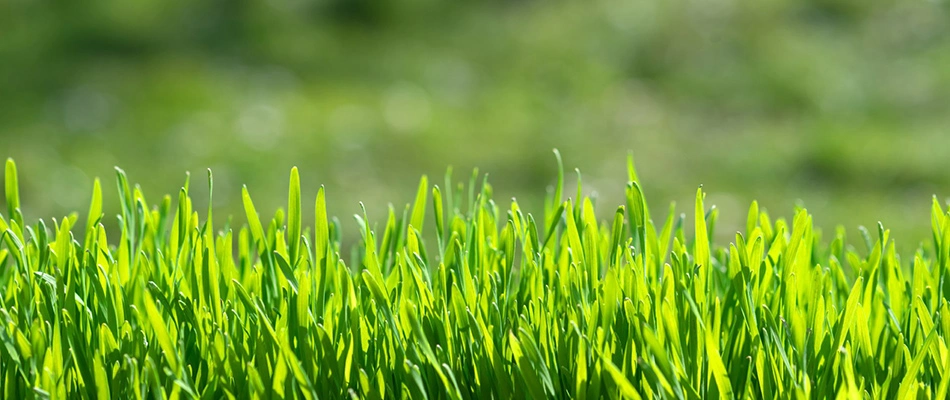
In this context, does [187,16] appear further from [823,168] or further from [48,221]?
[823,168]

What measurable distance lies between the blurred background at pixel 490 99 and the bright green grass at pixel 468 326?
3811 millimetres

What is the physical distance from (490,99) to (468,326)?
5.41m

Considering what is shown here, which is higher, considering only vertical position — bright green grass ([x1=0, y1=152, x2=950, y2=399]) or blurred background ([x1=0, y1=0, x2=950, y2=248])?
blurred background ([x1=0, y1=0, x2=950, y2=248])

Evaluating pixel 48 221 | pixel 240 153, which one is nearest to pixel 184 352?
pixel 48 221

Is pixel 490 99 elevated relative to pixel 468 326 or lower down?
elevated

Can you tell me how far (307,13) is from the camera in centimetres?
735

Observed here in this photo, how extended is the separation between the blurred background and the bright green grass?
3.81 m

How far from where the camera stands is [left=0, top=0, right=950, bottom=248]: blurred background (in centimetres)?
561

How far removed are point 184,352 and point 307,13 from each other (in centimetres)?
637

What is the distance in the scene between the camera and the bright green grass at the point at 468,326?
117 cm

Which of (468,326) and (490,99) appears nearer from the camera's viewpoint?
(468,326)

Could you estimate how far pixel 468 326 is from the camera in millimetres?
1249

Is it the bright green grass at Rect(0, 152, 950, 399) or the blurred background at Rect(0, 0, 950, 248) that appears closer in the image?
the bright green grass at Rect(0, 152, 950, 399)

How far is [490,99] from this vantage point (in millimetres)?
6590
